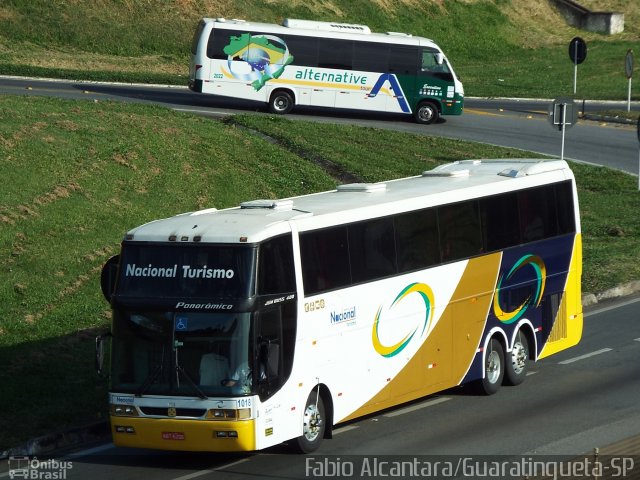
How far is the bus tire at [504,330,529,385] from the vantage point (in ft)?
56.2

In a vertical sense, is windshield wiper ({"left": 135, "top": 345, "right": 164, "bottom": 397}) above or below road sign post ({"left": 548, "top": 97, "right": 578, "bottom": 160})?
below

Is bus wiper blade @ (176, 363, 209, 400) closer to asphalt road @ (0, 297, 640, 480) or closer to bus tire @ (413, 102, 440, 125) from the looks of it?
asphalt road @ (0, 297, 640, 480)

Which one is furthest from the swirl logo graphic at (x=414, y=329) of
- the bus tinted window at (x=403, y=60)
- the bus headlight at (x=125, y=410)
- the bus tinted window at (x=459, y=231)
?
the bus tinted window at (x=403, y=60)

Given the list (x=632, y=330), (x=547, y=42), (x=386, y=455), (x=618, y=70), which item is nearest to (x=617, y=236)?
(x=632, y=330)

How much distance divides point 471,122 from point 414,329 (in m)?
27.6

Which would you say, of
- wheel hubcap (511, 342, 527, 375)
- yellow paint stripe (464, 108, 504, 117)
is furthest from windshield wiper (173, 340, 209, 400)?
yellow paint stripe (464, 108, 504, 117)

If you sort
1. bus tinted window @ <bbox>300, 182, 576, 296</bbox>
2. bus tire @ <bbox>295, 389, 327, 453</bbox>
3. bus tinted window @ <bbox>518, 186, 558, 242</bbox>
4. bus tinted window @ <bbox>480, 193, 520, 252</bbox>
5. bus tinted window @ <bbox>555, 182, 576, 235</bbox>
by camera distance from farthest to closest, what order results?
1. bus tinted window @ <bbox>555, 182, 576, 235</bbox>
2. bus tinted window @ <bbox>518, 186, 558, 242</bbox>
3. bus tinted window @ <bbox>480, 193, 520, 252</bbox>
4. bus tinted window @ <bbox>300, 182, 576, 296</bbox>
5. bus tire @ <bbox>295, 389, 327, 453</bbox>

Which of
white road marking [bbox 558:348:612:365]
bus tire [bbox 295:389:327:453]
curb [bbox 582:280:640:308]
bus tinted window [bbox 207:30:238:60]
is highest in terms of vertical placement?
bus tinted window [bbox 207:30:238:60]

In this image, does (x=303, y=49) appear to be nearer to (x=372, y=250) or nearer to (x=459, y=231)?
(x=459, y=231)

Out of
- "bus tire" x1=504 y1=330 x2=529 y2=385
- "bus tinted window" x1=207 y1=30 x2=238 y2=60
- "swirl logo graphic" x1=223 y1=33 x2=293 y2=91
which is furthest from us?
"swirl logo graphic" x1=223 y1=33 x2=293 y2=91

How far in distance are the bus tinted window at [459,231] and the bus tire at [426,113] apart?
2529 centimetres

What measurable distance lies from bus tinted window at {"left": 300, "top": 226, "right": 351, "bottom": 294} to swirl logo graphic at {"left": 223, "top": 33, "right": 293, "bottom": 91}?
27.1 meters

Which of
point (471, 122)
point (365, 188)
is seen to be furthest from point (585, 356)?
point (471, 122)

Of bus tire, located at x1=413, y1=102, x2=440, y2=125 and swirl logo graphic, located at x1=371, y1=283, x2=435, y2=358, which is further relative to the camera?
bus tire, located at x1=413, y1=102, x2=440, y2=125
